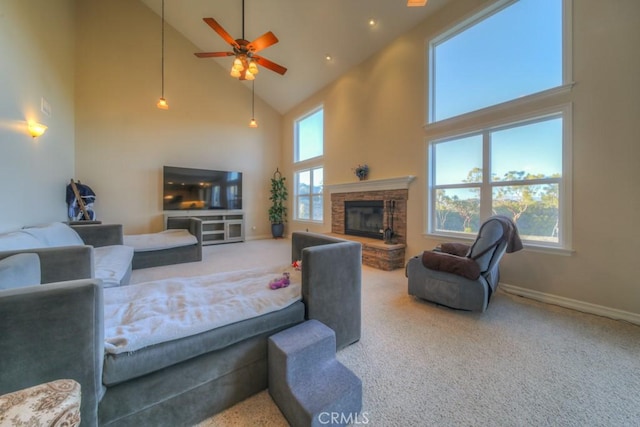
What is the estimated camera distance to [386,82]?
4512mm

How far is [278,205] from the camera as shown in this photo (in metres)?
7.37

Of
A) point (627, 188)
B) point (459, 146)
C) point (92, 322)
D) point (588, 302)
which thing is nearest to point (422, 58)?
point (459, 146)

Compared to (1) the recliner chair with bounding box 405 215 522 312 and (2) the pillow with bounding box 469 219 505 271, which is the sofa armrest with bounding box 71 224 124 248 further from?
(2) the pillow with bounding box 469 219 505 271

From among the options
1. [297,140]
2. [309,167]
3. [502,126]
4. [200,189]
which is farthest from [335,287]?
[297,140]

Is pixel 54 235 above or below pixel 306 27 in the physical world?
below

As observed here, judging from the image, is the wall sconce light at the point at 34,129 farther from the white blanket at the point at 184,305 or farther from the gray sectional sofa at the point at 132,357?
the gray sectional sofa at the point at 132,357

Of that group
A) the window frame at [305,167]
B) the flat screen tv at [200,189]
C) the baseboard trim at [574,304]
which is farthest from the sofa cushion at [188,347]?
the flat screen tv at [200,189]

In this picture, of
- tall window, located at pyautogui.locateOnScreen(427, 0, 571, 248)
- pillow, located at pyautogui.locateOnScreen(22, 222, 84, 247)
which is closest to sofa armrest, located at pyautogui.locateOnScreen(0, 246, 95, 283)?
pillow, located at pyautogui.locateOnScreen(22, 222, 84, 247)

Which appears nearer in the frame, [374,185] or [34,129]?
[34,129]

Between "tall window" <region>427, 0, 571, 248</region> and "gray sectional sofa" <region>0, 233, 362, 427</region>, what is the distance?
9.32 ft

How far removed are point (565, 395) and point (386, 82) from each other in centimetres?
474

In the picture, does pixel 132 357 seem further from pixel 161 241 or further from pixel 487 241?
pixel 161 241

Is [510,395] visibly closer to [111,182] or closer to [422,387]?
[422,387]

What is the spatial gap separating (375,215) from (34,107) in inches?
214
